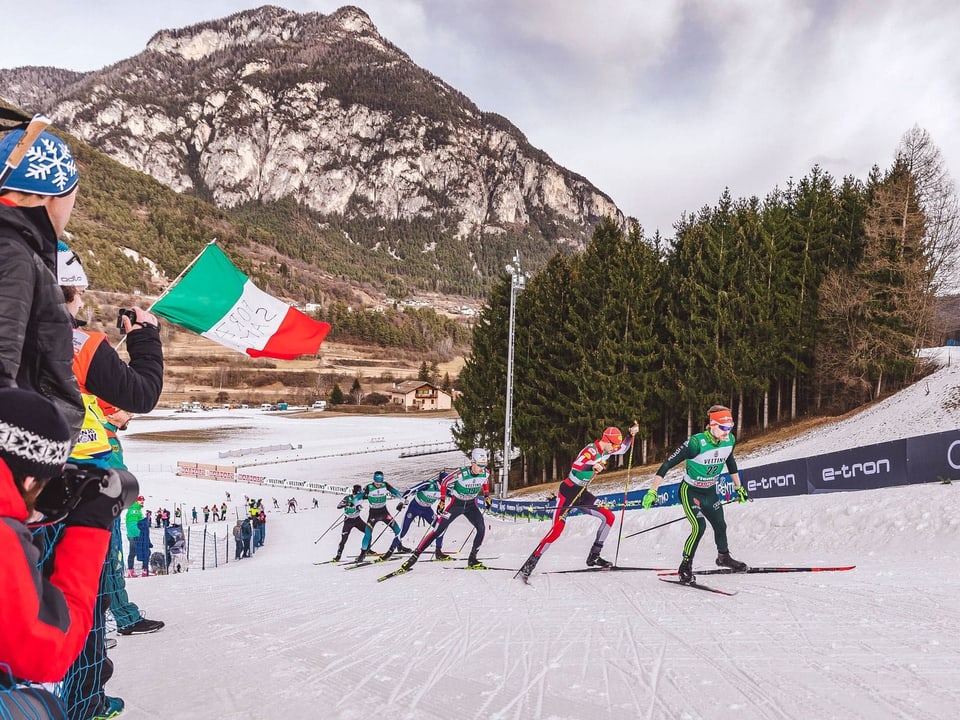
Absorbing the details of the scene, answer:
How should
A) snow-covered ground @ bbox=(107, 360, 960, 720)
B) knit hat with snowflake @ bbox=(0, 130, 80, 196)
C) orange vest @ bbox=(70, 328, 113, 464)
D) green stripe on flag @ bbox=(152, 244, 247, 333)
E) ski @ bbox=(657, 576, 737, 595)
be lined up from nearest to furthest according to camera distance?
knit hat with snowflake @ bbox=(0, 130, 80, 196), orange vest @ bbox=(70, 328, 113, 464), snow-covered ground @ bbox=(107, 360, 960, 720), green stripe on flag @ bbox=(152, 244, 247, 333), ski @ bbox=(657, 576, 737, 595)

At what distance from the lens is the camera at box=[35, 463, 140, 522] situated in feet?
5.31

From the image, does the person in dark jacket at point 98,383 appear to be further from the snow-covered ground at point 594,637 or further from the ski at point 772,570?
the ski at point 772,570

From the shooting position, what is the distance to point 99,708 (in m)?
3.13

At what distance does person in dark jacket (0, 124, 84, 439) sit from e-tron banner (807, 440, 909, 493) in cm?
1317

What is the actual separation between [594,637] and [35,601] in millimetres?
4852

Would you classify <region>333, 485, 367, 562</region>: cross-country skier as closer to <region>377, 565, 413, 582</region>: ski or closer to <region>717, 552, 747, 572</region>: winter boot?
<region>377, 565, 413, 582</region>: ski

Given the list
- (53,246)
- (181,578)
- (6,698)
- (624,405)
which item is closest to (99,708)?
(6,698)

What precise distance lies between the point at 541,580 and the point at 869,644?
4.40 m

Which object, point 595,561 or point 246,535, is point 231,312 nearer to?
point 595,561

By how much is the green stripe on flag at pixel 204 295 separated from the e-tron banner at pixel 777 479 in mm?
12578

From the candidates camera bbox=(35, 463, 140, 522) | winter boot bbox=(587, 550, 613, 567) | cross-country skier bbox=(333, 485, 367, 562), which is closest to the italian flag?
camera bbox=(35, 463, 140, 522)

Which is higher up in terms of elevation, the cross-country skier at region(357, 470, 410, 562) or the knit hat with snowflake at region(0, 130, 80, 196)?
the knit hat with snowflake at region(0, 130, 80, 196)

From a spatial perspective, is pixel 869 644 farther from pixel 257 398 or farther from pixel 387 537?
pixel 257 398

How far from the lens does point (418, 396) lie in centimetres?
10419
